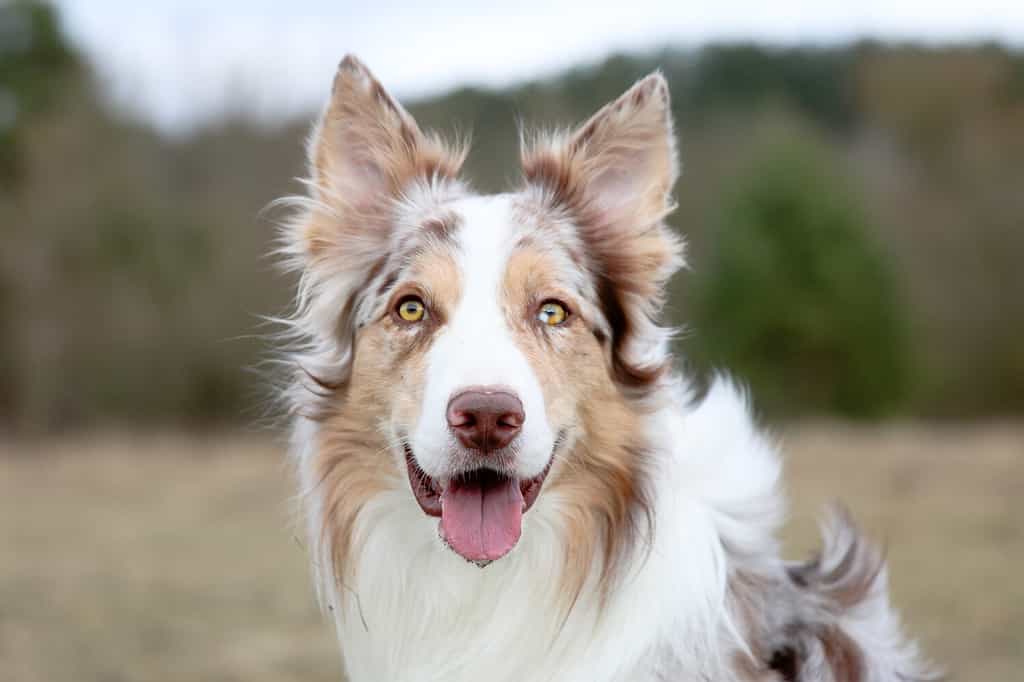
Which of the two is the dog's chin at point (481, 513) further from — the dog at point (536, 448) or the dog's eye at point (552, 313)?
the dog's eye at point (552, 313)

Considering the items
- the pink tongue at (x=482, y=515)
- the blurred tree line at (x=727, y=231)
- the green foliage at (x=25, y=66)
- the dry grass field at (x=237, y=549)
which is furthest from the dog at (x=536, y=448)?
the green foliage at (x=25, y=66)

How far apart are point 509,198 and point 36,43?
31.9 metres

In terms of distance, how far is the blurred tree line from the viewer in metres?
27.1

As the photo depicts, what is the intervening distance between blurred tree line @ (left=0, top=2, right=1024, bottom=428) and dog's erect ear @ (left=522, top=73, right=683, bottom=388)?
15563 millimetres

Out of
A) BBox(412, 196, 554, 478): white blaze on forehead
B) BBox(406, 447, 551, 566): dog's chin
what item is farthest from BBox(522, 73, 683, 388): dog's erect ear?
BBox(406, 447, 551, 566): dog's chin

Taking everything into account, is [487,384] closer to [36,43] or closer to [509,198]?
[509,198]

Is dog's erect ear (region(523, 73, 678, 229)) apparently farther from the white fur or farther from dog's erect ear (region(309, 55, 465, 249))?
the white fur

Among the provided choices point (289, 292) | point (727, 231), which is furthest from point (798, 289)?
point (289, 292)

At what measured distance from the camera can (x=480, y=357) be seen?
373cm

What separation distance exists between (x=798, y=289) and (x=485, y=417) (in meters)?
30.2

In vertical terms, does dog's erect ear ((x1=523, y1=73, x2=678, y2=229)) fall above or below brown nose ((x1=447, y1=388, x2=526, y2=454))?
above

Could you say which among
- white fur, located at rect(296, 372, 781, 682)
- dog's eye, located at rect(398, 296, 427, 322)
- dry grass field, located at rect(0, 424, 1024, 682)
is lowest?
dry grass field, located at rect(0, 424, 1024, 682)

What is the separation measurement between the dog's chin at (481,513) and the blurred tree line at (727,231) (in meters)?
16.6

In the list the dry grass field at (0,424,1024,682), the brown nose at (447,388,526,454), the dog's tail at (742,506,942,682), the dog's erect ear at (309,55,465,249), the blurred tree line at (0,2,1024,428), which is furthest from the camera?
the blurred tree line at (0,2,1024,428)
